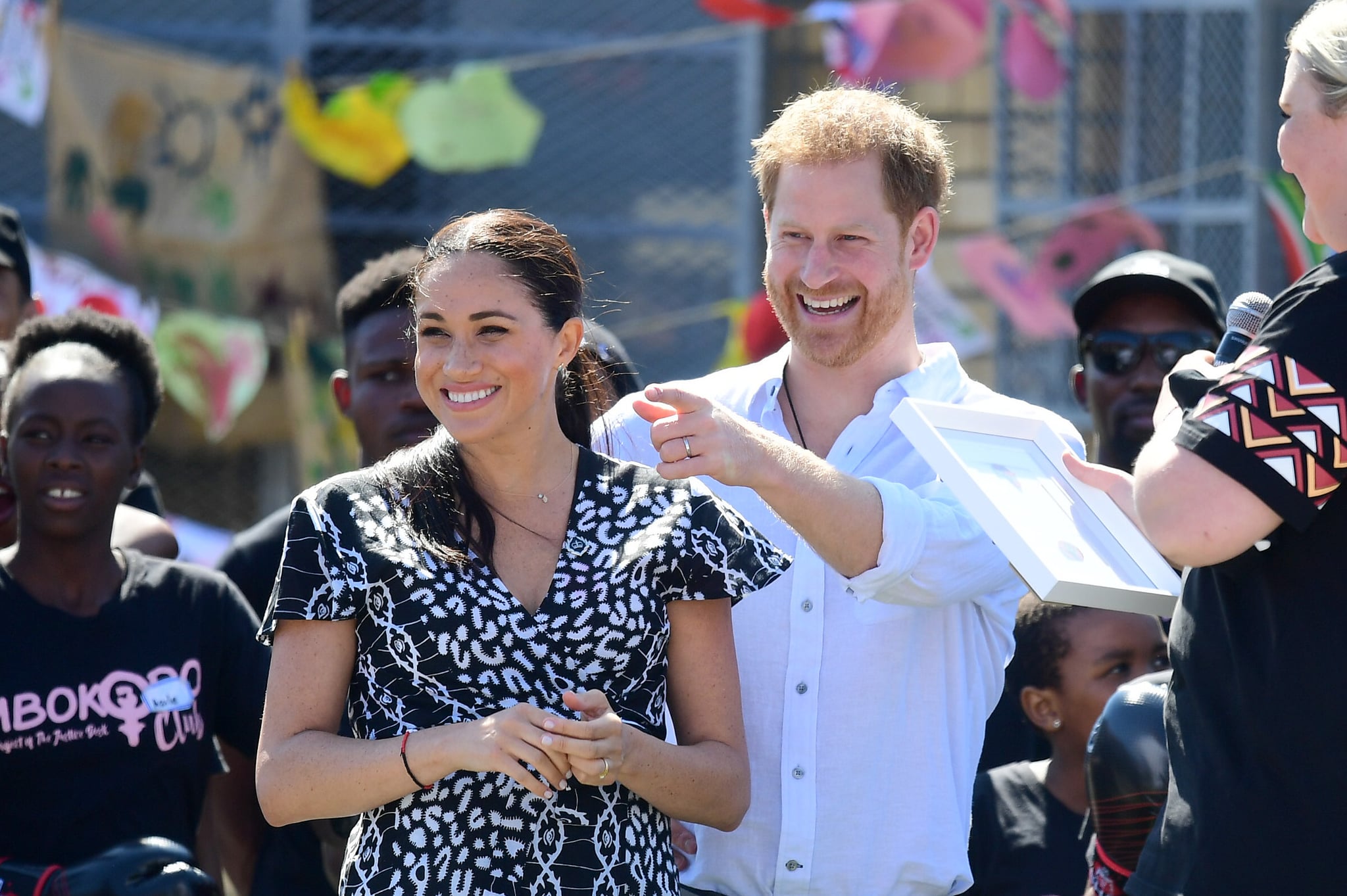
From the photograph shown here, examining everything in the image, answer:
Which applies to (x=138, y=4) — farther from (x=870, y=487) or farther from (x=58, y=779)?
(x=870, y=487)

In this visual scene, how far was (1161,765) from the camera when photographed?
259 centimetres

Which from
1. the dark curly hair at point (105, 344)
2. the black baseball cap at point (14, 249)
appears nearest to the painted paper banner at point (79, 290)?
the black baseball cap at point (14, 249)

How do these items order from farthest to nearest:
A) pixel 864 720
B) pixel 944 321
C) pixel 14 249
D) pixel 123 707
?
pixel 944 321 < pixel 14 249 < pixel 123 707 < pixel 864 720

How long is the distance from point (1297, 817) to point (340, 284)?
5.72 m

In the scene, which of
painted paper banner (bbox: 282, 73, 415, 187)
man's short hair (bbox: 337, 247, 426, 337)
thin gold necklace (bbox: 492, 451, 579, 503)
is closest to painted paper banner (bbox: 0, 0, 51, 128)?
painted paper banner (bbox: 282, 73, 415, 187)

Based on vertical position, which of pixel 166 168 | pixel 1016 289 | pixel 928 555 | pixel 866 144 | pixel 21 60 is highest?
pixel 21 60

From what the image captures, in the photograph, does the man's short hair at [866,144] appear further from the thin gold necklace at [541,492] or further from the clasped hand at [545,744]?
the clasped hand at [545,744]

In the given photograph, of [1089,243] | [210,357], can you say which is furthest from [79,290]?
[1089,243]

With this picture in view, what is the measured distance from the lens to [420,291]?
8.02 feet

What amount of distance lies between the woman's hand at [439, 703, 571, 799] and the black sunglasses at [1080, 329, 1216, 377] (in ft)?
7.24

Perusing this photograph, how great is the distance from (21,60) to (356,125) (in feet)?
4.15

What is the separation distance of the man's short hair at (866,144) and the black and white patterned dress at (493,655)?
2.48ft

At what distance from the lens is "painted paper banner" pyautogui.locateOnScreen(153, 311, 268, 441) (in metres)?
6.49

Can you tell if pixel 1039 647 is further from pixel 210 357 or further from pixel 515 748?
pixel 210 357
